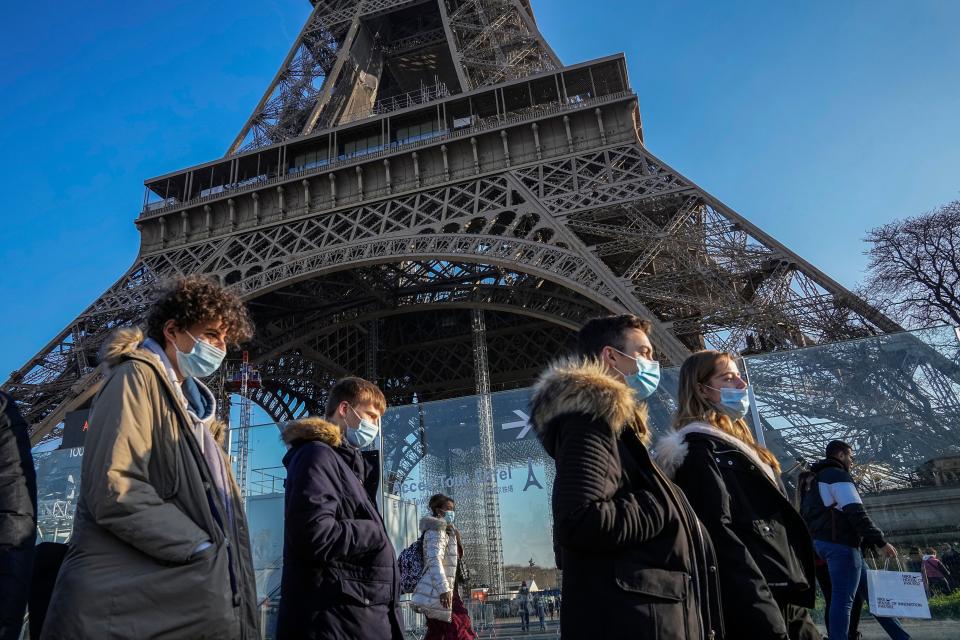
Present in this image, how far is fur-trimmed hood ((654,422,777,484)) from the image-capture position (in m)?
2.41

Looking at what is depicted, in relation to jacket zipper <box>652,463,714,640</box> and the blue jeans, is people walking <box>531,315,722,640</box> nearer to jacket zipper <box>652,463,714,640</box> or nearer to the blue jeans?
jacket zipper <box>652,463,714,640</box>

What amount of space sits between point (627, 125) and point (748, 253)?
489cm

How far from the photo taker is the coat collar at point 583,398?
6.76ft

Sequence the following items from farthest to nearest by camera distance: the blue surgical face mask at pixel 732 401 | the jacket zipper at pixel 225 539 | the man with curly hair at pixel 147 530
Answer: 1. the blue surgical face mask at pixel 732 401
2. the jacket zipper at pixel 225 539
3. the man with curly hair at pixel 147 530

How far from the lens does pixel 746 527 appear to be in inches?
89.9

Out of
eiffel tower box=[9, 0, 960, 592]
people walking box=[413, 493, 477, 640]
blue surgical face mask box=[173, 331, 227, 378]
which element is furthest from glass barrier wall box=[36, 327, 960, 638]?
eiffel tower box=[9, 0, 960, 592]

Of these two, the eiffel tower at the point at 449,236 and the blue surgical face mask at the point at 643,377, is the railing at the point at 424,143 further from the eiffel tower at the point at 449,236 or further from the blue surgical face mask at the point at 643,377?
the blue surgical face mask at the point at 643,377

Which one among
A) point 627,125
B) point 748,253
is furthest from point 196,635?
point 627,125

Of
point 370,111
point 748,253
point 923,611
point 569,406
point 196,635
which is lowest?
point 923,611

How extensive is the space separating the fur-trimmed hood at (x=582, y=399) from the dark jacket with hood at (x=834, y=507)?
2.40m

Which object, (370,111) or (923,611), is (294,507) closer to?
(923,611)

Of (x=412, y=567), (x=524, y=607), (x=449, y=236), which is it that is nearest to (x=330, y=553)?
(x=412, y=567)

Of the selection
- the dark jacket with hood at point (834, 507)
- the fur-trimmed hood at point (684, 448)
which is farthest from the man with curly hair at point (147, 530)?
the dark jacket with hood at point (834, 507)

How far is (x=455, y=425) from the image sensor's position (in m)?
6.68
